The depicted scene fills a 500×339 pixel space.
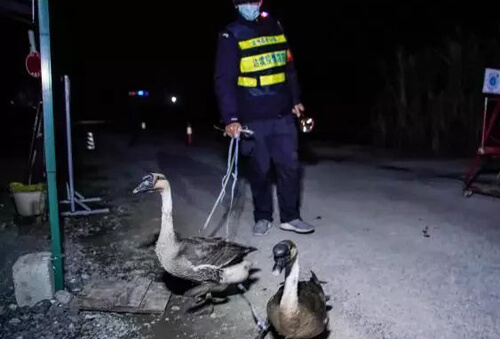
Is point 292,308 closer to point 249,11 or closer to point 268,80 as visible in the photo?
point 268,80

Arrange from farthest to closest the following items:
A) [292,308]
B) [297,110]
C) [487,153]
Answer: [487,153] < [297,110] < [292,308]

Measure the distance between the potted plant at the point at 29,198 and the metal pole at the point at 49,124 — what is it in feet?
8.60

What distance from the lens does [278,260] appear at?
358 centimetres

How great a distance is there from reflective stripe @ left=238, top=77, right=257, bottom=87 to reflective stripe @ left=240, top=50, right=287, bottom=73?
3.8 inches

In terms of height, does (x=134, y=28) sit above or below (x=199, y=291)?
above

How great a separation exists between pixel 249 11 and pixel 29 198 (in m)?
3.78

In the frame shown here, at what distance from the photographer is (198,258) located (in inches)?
173

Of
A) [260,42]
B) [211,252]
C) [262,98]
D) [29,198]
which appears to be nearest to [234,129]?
[262,98]

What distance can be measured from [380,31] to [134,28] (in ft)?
68.6

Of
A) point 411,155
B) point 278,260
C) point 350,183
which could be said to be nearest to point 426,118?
point 411,155

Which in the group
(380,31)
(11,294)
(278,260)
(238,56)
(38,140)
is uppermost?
(380,31)

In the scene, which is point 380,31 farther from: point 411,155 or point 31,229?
point 31,229

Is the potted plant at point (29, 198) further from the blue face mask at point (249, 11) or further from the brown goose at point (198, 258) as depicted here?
the blue face mask at point (249, 11)

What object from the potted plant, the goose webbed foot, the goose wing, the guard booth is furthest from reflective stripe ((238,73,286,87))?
the guard booth
